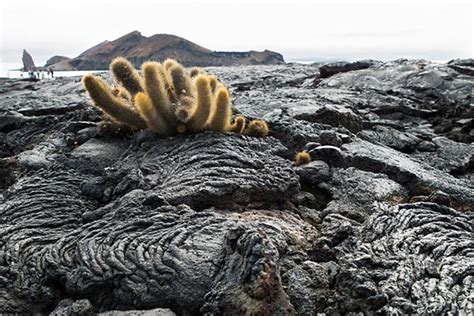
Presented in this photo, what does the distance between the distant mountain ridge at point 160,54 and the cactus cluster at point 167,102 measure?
48.2m

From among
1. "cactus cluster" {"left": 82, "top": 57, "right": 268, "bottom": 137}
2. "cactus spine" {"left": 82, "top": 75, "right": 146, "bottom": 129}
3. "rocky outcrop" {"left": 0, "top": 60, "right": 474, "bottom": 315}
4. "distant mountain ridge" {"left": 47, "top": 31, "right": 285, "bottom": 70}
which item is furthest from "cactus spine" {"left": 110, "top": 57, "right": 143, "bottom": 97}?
"distant mountain ridge" {"left": 47, "top": 31, "right": 285, "bottom": 70}

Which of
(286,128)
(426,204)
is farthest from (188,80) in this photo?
(426,204)

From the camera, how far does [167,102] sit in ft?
29.4

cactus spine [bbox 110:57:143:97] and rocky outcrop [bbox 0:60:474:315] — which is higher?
cactus spine [bbox 110:57:143:97]

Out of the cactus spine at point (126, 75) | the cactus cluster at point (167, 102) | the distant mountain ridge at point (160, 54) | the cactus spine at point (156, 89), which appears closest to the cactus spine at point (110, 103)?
the cactus cluster at point (167, 102)

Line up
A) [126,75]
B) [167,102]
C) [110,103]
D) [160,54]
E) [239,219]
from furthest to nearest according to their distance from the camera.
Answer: [160,54] → [126,75] → [110,103] → [167,102] → [239,219]

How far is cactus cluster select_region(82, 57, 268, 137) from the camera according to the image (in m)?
8.74

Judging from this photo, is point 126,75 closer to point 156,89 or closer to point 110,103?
point 110,103

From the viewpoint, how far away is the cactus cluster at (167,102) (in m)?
8.74

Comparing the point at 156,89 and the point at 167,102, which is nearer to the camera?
the point at 156,89

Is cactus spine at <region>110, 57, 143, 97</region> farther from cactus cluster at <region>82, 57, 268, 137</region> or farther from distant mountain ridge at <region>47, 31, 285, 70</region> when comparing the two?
distant mountain ridge at <region>47, 31, 285, 70</region>

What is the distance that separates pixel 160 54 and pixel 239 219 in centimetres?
7212

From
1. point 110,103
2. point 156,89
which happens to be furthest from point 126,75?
point 156,89

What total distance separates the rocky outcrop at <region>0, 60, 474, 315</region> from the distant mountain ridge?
48372mm
